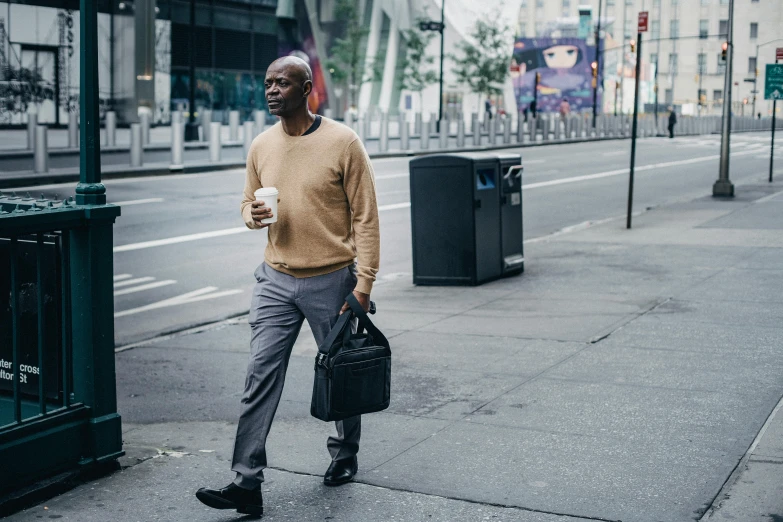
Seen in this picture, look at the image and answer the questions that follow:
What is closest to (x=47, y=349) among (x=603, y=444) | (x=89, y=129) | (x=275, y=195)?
(x=89, y=129)

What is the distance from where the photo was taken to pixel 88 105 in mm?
4840

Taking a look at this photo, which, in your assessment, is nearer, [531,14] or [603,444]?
[603,444]

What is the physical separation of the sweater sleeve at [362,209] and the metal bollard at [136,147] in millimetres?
20704

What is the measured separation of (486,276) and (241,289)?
8.23 feet

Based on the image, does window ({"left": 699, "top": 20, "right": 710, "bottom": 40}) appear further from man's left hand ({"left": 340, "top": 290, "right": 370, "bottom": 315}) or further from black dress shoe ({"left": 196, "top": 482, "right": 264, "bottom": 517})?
black dress shoe ({"left": 196, "top": 482, "right": 264, "bottom": 517})

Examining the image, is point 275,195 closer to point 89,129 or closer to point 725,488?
point 89,129

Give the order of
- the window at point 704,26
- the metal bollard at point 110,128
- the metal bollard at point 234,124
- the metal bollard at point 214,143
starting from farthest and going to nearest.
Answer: the window at point 704,26, the metal bollard at point 234,124, the metal bollard at point 110,128, the metal bollard at point 214,143

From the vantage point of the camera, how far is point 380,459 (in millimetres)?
5137

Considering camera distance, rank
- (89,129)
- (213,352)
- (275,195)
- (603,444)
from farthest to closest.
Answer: (213,352) < (603,444) < (89,129) < (275,195)

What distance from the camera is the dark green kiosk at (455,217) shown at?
1031cm

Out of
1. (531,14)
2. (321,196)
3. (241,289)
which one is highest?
(531,14)

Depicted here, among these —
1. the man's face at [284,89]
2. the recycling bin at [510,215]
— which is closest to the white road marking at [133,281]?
the recycling bin at [510,215]

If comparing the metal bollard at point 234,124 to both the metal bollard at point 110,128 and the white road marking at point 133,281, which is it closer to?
the metal bollard at point 110,128

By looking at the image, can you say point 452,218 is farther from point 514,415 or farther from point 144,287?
point 514,415
